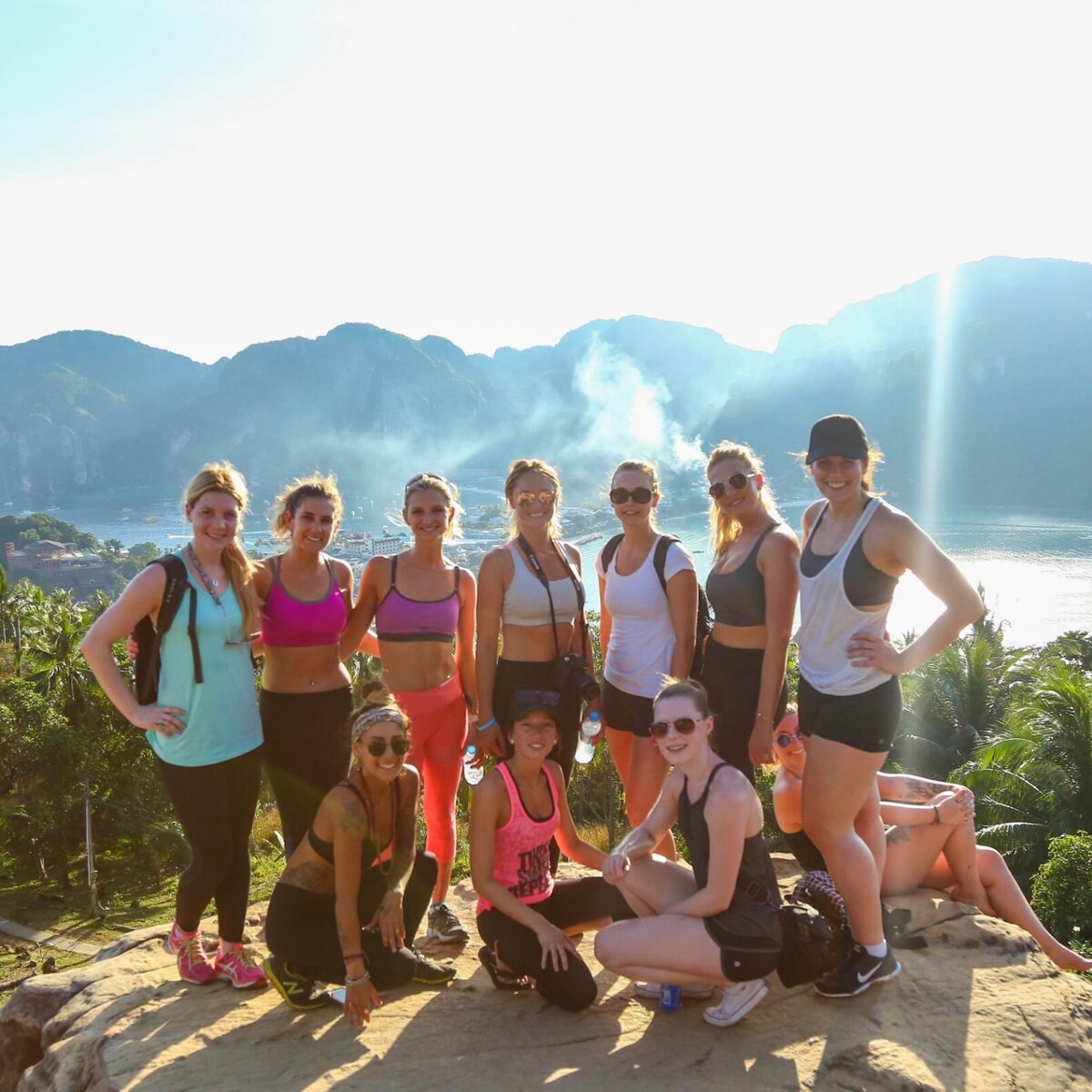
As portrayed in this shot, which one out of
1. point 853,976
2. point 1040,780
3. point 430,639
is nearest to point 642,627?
point 430,639

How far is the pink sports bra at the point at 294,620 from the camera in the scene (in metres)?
4.15

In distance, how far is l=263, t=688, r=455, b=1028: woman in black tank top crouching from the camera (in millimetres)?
3627

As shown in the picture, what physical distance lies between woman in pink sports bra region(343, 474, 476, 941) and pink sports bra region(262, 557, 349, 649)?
300 millimetres

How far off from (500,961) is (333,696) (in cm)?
146

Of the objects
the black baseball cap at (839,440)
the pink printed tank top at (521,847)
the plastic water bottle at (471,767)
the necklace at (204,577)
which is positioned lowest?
the pink printed tank top at (521,847)

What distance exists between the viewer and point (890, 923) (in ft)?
13.8

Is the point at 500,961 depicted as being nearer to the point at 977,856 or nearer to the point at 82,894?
the point at 977,856

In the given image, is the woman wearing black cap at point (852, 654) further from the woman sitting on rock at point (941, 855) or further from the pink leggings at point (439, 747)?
the pink leggings at point (439, 747)

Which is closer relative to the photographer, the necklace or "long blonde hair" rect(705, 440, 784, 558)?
the necklace

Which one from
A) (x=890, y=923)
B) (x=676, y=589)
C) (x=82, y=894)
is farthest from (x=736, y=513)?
(x=82, y=894)

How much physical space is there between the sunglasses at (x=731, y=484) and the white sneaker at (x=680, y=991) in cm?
218

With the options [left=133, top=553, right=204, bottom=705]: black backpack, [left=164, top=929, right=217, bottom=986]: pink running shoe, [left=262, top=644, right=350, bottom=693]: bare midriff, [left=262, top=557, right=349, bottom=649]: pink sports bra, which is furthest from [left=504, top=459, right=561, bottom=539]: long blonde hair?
[left=164, top=929, right=217, bottom=986]: pink running shoe

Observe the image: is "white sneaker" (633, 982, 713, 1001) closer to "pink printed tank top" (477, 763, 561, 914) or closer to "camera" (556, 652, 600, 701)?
"pink printed tank top" (477, 763, 561, 914)

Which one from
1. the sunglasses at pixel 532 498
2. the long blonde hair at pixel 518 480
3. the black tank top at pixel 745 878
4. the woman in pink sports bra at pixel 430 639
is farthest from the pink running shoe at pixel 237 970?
the sunglasses at pixel 532 498
